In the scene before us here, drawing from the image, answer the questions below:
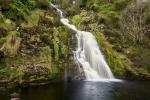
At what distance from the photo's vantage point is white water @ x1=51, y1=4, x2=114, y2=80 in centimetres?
3497

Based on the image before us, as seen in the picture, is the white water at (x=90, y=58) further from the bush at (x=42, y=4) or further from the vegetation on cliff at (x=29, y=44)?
the bush at (x=42, y=4)

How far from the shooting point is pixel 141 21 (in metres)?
41.3

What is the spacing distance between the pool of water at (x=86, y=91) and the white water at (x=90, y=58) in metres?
2.75

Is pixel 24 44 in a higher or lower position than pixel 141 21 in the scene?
lower

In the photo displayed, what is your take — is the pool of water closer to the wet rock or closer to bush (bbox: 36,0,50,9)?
the wet rock

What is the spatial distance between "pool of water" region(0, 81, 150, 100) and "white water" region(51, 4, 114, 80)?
2751 mm

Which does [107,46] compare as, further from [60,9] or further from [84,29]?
[60,9]

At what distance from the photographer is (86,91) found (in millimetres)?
28422

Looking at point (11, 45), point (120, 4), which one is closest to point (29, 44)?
point (11, 45)

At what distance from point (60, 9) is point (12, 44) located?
16.6m

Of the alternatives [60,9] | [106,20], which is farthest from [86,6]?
[106,20]

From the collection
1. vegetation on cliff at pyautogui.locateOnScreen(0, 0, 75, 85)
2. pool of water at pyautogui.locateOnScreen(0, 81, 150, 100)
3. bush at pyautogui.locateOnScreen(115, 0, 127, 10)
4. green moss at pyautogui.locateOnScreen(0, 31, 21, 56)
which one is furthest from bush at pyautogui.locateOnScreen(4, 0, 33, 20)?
bush at pyautogui.locateOnScreen(115, 0, 127, 10)

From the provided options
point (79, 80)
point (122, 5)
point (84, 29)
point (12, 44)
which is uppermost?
point (122, 5)

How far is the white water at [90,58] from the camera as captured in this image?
3497cm
